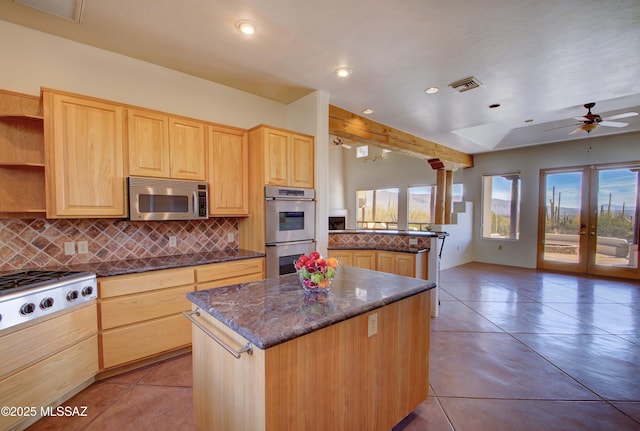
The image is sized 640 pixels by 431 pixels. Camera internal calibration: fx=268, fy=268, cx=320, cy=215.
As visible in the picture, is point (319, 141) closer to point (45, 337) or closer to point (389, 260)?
point (389, 260)

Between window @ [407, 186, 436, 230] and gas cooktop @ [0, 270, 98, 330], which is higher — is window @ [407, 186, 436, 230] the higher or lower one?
the higher one

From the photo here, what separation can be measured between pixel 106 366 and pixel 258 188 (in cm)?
205

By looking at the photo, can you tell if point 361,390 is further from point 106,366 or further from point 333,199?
point 333,199

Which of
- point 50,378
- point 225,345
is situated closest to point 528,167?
point 225,345

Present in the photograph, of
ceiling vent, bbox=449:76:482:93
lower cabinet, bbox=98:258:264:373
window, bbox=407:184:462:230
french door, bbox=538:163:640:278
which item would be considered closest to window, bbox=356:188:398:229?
window, bbox=407:184:462:230

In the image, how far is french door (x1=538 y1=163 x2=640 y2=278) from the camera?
18.1ft

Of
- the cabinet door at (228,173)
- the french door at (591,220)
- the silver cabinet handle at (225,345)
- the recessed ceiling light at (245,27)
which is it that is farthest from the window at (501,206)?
the silver cabinet handle at (225,345)

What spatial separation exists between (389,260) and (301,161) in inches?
72.8

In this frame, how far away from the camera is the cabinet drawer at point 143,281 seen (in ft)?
7.05

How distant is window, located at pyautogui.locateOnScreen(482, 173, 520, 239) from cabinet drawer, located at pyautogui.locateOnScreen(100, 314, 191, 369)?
757 cm

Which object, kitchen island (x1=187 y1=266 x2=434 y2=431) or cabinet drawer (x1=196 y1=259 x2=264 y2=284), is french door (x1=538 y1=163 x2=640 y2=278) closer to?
kitchen island (x1=187 y1=266 x2=434 y2=431)

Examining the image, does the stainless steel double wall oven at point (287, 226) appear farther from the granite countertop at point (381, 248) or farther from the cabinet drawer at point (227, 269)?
the granite countertop at point (381, 248)

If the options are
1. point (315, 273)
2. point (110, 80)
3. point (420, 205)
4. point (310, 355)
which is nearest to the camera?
point (310, 355)

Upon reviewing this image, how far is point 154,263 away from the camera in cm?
249
